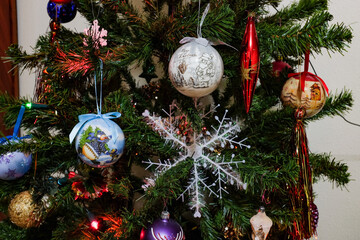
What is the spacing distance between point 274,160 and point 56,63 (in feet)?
1.49

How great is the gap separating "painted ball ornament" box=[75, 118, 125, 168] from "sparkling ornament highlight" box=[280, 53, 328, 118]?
35 centimetres

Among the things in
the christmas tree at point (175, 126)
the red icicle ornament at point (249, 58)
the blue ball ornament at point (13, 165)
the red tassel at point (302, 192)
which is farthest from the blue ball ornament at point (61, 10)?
the red tassel at point (302, 192)

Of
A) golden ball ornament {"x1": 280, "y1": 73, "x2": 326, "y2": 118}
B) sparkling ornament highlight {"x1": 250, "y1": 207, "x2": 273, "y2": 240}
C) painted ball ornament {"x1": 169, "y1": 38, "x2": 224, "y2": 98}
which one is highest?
painted ball ornament {"x1": 169, "y1": 38, "x2": 224, "y2": 98}

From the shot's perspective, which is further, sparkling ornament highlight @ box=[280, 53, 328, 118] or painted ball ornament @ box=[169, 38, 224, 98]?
sparkling ornament highlight @ box=[280, 53, 328, 118]

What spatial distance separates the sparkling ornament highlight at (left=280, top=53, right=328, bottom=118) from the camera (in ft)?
1.97

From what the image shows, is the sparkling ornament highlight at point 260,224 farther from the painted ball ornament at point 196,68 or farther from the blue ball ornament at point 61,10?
the blue ball ornament at point 61,10

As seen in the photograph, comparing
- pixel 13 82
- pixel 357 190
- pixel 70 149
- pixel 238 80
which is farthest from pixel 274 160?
pixel 13 82

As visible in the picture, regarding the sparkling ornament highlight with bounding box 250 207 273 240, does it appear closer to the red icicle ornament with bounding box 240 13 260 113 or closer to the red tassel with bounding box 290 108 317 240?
the red tassel with bounding box 290 108 317 240

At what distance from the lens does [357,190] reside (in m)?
0.94

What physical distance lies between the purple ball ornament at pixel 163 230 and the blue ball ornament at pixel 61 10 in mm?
469

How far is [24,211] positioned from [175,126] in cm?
36

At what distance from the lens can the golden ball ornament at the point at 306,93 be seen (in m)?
0.60

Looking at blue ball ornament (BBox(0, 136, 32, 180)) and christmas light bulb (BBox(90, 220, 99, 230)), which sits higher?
blue ball ornament (BBox(0, 136, 32, 180))

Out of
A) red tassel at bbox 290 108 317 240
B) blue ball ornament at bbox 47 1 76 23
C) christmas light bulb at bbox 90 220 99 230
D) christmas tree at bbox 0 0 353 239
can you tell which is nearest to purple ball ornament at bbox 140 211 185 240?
christmas tree at bbox 0 0 353 239
